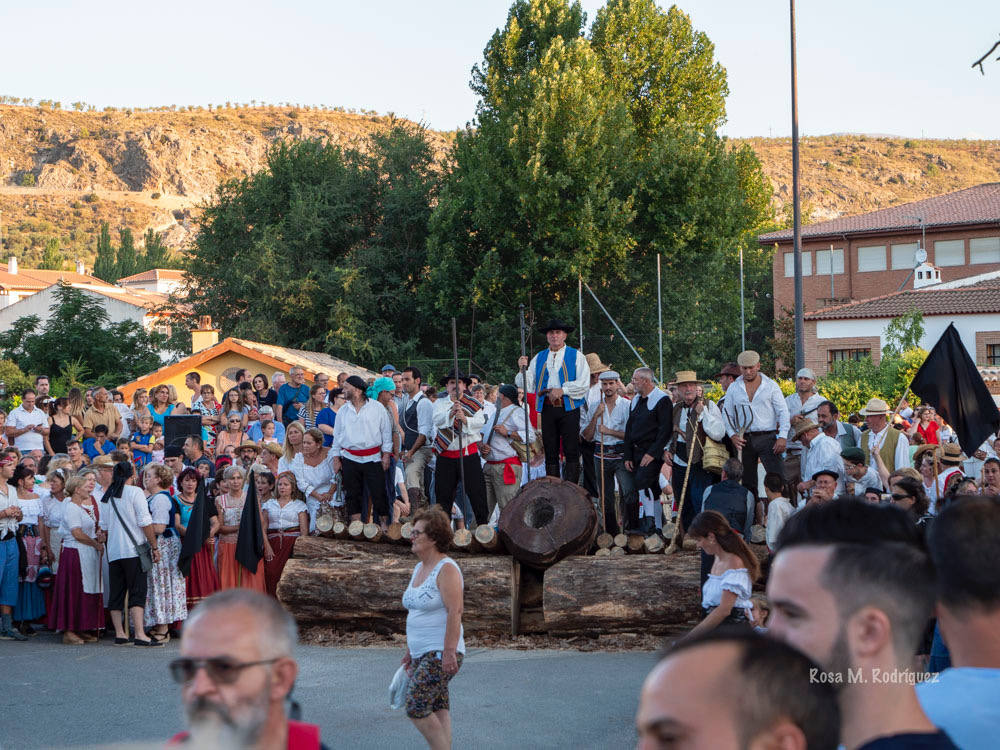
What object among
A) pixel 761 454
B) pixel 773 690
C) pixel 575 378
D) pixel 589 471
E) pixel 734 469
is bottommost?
pixel 589 471

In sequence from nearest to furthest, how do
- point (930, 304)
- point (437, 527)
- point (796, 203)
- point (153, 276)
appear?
point (437, 527) < point (796, 203) < point (930, 304) < point (153, 276)

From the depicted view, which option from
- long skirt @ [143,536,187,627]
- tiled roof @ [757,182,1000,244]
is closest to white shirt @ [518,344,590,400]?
long skirt @ [143,536,187,627]

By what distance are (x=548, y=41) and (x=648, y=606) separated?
30940 millimetres

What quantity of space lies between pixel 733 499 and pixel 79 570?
6754 mm

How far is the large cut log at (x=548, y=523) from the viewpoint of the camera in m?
12.0

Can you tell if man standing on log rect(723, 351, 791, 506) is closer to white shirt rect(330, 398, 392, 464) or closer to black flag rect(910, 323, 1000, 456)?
black flag rect(910, 323, 1000, 456)

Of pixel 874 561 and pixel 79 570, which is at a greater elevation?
pixel 874 561

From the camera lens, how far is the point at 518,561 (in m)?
12.3

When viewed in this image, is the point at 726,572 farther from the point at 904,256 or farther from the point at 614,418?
the point at 904,256

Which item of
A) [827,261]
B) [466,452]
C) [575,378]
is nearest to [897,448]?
[575,378]

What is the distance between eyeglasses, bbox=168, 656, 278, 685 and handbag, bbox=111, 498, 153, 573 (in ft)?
32.8

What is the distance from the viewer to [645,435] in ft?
41.9

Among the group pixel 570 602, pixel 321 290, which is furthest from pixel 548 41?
pixel 570 602

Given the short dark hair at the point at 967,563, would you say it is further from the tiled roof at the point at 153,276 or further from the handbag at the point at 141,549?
the tiled roof at the point at 153,276
